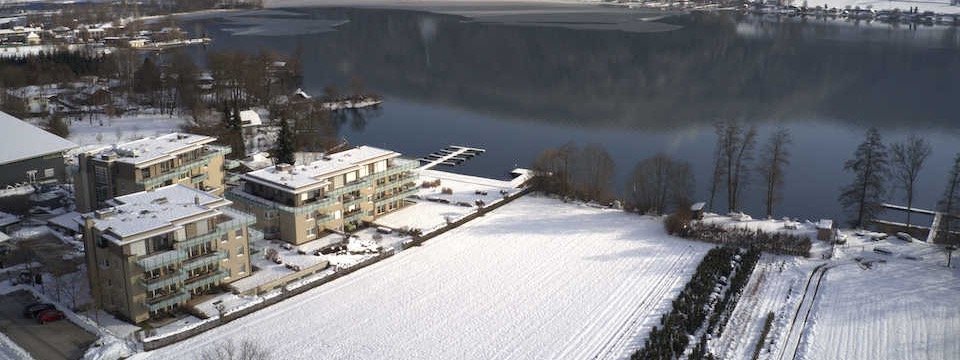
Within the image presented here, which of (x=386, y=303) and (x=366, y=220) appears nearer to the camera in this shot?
(x=386, y=303)

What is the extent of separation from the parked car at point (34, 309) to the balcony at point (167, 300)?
1.14 meters

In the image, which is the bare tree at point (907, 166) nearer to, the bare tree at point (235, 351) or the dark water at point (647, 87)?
the dark water at point (647, 87)

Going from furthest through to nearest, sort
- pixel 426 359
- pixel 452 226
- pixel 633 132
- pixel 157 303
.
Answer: pixel 633 132 < pixel 452 226 < pixel 157 303 < pixel 426 359

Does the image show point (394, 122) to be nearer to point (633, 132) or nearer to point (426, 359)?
point (633, 132)

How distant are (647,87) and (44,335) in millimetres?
19163

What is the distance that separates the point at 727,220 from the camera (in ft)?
42.4

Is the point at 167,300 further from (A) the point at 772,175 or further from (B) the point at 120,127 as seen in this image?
(B) the point at 120,127

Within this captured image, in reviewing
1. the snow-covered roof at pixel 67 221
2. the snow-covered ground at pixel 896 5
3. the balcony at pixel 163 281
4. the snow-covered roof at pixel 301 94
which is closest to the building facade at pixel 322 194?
the snow-covered roof at pixel 67 221

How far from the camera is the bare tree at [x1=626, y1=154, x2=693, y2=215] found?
13.7 m

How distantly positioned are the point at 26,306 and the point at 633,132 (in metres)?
13.3

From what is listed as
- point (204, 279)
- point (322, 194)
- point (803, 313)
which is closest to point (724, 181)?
point (803, 313)

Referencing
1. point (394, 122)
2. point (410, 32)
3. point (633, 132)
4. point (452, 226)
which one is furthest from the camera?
point (410, 32)

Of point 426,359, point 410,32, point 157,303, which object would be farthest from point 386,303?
point 410,32

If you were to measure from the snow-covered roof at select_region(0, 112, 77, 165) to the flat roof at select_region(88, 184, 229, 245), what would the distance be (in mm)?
4760
